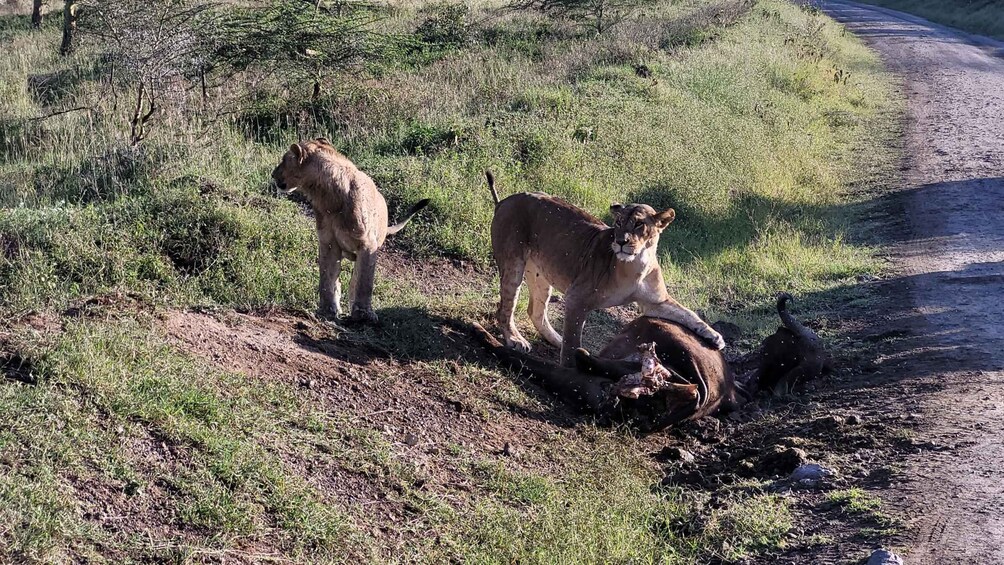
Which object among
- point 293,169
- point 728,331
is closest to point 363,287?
point 293,169

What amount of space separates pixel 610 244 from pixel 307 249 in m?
2.97

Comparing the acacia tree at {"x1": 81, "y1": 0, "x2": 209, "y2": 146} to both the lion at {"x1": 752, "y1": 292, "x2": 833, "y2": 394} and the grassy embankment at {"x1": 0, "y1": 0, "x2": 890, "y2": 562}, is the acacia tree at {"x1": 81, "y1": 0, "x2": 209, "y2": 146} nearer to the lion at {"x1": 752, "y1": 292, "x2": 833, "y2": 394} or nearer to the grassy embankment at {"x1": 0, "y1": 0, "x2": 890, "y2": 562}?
the grassy embankment at {"x1": 0, "y1": 0, "x2": 890, "y2": 562}

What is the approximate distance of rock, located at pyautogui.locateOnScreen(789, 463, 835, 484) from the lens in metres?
6.22

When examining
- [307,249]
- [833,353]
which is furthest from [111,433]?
[833,353]

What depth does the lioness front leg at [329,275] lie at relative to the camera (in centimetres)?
795

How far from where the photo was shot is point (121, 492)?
4.74m

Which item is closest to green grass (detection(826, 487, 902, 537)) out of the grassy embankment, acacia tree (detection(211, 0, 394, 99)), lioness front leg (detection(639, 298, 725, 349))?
the grassy embankment

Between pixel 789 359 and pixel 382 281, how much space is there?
11.9ft

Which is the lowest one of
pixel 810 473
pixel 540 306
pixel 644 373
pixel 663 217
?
pixel 540 306

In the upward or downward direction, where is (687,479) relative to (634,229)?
downward

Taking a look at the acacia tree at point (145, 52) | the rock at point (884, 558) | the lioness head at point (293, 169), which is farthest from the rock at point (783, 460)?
the acacia tree at point (145, 52)

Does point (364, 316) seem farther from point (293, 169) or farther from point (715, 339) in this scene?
point (715, 339)

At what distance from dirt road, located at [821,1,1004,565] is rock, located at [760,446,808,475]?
66cm

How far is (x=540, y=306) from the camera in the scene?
9039 mm
